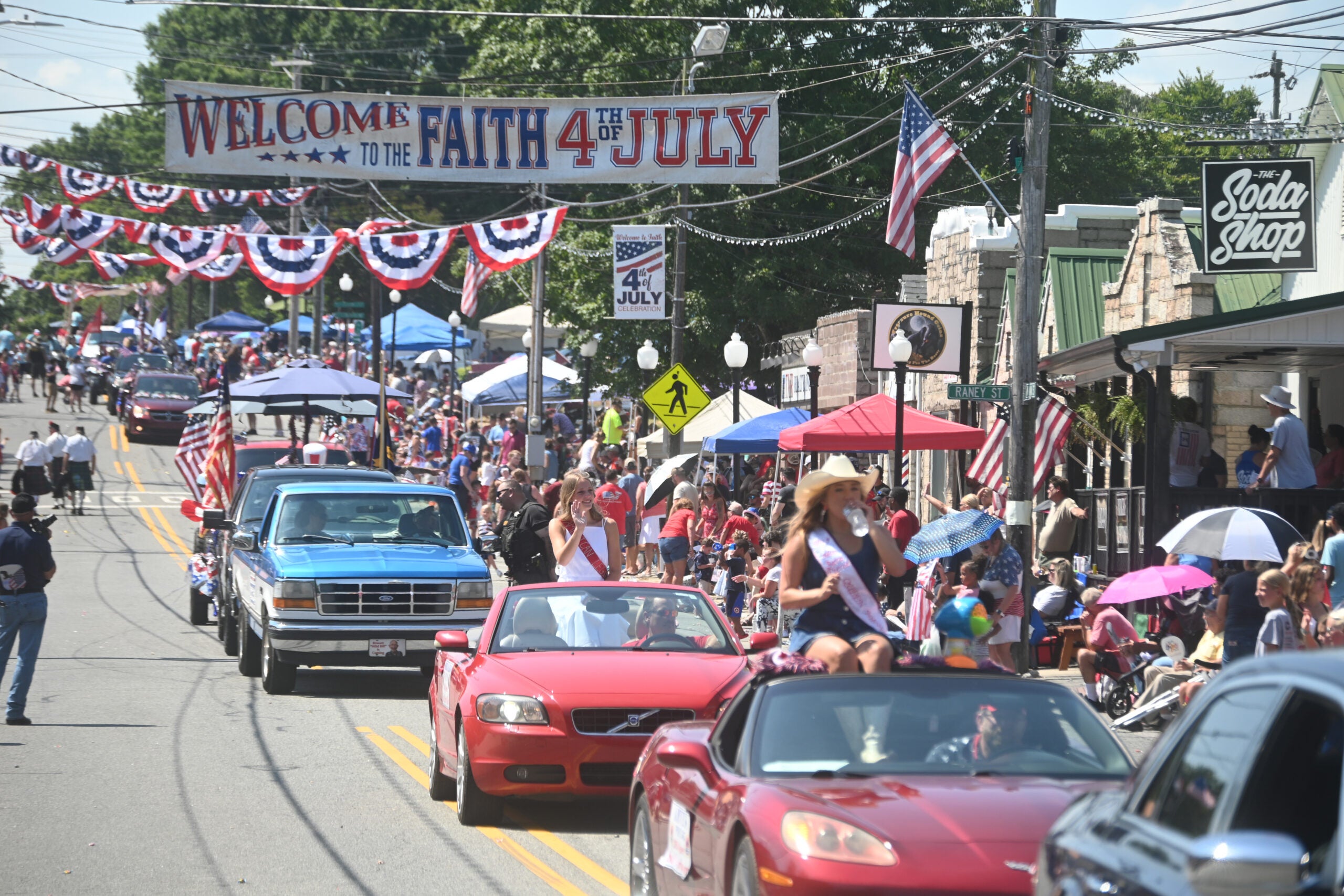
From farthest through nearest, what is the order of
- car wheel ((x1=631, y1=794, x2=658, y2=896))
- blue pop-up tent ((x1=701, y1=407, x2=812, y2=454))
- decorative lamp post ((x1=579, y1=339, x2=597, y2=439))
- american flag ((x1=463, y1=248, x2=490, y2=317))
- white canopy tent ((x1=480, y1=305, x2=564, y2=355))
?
1. white canopy tent ((x1=480, y1=305, x2=564, y2=355))
2. decorative lamp post ((x1=579, y1=339, x2=597, y2=439))
3. american flag ((x1=463, y1=248, x2=490, y2=317))
4. blue pop-up tent ((x1=701, y1=407, x2=812, y2=454))
5. car wheel ((x1=631, y1=794, x2=658, y2=896))

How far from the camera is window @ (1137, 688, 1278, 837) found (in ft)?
11.7

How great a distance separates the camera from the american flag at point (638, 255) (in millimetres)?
28328

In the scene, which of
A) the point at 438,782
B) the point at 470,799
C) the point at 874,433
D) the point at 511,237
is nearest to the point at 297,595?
the point at 438,782

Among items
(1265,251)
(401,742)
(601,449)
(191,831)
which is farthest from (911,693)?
(601,449)

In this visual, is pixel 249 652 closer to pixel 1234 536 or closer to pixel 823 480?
pixel 1234 536

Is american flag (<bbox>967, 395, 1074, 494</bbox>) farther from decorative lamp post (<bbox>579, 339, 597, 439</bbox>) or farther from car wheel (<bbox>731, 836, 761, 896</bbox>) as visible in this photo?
decorative lamp post (<bbox>579, 339, 597, 439</bbox>)

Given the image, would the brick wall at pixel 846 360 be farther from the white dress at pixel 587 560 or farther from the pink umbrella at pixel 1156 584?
the pink umbrella at pixel 1156 584

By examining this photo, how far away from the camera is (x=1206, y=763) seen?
12.3 feet

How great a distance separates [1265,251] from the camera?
2069 centimetres

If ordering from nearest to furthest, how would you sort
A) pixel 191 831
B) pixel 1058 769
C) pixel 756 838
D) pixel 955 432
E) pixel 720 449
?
pixel 756 838, pixel 1058 769, pixel 191 831, pixel 955 432, pixel 720 449

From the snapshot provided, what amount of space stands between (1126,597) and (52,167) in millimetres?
20710

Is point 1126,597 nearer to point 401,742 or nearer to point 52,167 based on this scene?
point 401,742

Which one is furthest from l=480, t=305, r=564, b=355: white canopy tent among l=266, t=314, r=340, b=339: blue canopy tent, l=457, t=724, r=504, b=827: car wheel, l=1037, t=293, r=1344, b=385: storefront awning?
l=457, t=724, r=504, b=827: car wheel

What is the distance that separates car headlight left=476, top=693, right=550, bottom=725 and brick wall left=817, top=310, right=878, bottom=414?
22140 millimetres
